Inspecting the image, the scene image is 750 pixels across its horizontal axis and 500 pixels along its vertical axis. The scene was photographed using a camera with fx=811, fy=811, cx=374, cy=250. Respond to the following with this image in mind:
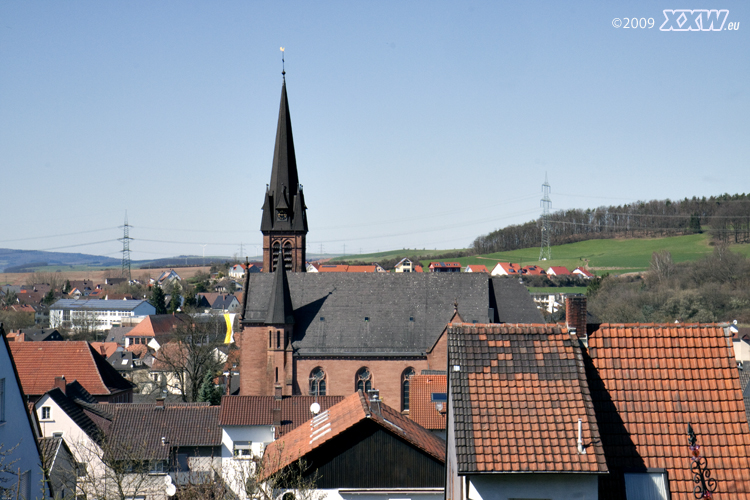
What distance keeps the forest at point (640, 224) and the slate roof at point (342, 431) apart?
104987mm

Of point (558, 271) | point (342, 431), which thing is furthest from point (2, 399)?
point (558, 271)

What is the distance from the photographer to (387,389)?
4331cm

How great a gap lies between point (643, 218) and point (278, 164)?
353ft

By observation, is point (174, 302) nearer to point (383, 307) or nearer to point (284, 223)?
point (284, 223)

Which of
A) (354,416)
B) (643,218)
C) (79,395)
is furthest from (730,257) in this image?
(354,416)

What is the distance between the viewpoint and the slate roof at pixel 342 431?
1852 cm

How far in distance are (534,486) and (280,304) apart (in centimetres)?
3273

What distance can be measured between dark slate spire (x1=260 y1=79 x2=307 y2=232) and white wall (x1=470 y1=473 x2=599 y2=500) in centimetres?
4053

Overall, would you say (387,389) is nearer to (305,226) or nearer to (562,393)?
(305,226)

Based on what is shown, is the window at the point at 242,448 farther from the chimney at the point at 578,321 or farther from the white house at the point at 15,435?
the chimney at the point at 578,321

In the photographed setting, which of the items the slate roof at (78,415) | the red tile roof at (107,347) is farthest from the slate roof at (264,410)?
the red tile roof at (107,347)

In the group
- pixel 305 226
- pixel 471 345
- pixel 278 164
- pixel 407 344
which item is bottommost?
pixel 407 344

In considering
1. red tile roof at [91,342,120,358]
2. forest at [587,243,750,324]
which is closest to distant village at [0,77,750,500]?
red tile roof at [91,342,120,358]

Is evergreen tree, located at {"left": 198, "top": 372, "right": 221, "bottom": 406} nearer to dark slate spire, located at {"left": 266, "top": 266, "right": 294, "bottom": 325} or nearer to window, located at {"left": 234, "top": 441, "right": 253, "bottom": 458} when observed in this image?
dark slate spire, located at {"left": 266, "top": 266, "right": 294, "bottom": 325}
